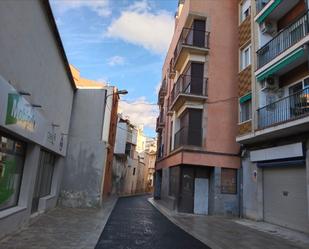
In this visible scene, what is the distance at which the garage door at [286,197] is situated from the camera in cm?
1339

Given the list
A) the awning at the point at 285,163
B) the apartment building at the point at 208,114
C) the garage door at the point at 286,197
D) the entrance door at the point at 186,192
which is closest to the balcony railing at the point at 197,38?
the apartment building at the point at 208,114

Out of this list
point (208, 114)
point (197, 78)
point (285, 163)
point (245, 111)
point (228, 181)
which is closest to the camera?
point (285, 163)

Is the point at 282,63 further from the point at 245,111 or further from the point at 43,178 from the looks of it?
the point at 43,178

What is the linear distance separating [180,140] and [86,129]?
635cm

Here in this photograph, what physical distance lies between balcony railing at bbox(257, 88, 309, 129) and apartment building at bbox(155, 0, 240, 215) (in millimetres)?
4175

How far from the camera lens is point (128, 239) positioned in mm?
9805

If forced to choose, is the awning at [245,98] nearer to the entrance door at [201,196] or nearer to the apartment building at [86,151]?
the entrance door at [201,196]

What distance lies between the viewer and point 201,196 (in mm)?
20141

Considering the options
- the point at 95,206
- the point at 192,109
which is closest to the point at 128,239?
the point at 95,206

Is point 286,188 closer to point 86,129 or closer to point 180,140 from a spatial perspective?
point 180,140

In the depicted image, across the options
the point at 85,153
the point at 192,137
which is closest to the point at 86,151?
the point at 85,153

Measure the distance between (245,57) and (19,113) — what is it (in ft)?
49.5

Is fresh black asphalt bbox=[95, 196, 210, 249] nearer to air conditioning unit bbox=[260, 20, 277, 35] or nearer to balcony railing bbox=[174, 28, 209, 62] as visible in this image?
air conditioning unit bbox=[260, 20, 277, 35]

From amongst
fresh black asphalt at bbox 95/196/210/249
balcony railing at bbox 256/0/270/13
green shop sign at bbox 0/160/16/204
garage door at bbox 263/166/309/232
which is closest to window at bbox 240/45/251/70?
balcony railing at bbox 256/0/270/13
